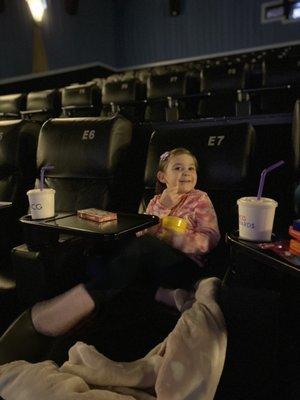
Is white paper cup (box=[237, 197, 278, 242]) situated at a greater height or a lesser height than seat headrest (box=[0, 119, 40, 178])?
lesser

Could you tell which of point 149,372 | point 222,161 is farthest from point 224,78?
point 149,372

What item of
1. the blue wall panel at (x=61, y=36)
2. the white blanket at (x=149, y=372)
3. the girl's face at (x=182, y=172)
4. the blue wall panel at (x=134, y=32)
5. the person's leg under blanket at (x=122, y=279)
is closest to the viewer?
the white blanket at (x=149, y=372)

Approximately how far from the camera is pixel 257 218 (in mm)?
908

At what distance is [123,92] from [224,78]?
1068 mm

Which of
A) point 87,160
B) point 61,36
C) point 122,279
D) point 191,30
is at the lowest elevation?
point 122,279

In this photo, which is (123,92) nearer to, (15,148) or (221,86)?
(221,86)

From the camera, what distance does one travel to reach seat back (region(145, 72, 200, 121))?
3.41 meters

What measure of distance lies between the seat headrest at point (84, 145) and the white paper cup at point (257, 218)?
35.6 inches

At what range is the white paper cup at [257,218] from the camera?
0.90 metres

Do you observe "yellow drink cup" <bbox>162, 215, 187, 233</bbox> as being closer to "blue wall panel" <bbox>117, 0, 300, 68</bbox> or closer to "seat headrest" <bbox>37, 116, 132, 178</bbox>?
"seat headrest" <bbox>37, 116, 132, 178</bbox>

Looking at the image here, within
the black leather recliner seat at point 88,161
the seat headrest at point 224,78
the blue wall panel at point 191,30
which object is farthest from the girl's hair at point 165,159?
the blue wall panel at point 191,30

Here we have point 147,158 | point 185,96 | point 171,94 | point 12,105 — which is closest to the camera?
point 147,158

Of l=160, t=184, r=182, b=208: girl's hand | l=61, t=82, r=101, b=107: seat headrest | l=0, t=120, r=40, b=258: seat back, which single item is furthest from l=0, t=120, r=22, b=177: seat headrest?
l=61, t=82, r=101, b=107: seat headrest

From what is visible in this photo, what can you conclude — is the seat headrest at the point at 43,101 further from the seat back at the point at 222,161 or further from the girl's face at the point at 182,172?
the girl's face at the point at 182,172
